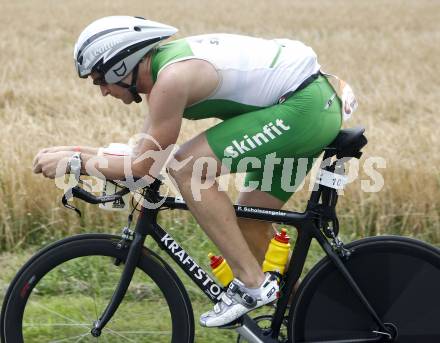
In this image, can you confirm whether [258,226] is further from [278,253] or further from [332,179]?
[332,179]

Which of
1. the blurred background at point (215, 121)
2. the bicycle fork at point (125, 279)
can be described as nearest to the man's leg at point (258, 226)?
the bicycle fork at point (125, 279)

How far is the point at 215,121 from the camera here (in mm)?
8773

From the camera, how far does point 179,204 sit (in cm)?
371

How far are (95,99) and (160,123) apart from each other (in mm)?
7183

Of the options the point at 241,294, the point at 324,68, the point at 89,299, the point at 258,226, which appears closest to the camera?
the point at 241,294

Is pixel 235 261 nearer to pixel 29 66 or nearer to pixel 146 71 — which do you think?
pixel 146 71

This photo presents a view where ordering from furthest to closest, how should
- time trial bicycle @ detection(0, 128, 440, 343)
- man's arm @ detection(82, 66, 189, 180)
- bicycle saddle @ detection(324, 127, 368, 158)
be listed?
1. time trial bicycle @ detection(0, 128, 440, 343)
2. bicycle saddle @ detection(324, 127, 368, 158)
3. man's arm @ detection(82, 66, 189, 180)

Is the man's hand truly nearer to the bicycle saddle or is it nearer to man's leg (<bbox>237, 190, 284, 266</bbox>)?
man's leg (<bbox>237, 190, 284, 266</bbox>)

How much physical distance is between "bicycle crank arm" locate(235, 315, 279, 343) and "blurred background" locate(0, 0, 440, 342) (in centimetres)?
71

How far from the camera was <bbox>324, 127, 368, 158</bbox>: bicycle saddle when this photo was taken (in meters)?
3.60

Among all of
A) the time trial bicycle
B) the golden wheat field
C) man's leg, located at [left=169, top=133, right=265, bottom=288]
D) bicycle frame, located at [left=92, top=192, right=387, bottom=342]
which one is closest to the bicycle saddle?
the time trial bicycle

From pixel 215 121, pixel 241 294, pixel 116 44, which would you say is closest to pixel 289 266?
pixel 241 294

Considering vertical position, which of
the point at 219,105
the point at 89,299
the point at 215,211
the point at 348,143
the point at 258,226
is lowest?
the point at 89,299

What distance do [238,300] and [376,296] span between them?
0.63m
